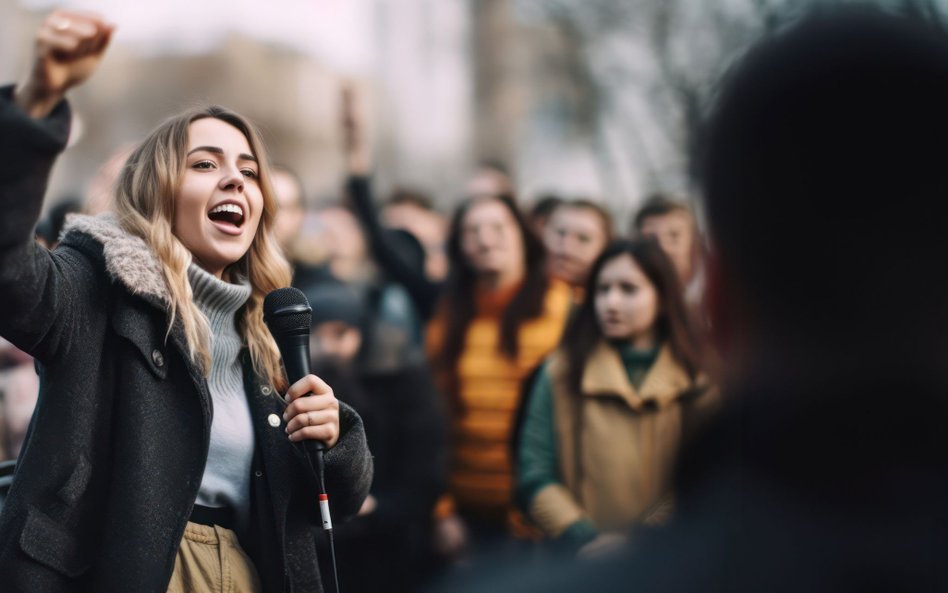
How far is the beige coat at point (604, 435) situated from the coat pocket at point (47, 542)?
258 cm

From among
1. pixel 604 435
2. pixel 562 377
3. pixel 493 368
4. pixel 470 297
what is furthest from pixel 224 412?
pixel 470 297

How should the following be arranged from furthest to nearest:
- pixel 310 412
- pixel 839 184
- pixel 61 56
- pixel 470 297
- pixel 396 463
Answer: pixel 470 297 → pixel 396 463 → pixel 310 412 → pixel 61 56 → pixel 839 184

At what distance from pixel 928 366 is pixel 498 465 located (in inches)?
179

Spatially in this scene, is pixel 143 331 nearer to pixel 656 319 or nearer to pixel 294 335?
pixel 294 335


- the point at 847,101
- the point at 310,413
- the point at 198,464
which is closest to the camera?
the point at 847,101

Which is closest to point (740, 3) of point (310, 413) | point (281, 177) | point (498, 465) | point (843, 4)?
point (310, 413)

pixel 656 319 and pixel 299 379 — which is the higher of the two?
pixel 299 379

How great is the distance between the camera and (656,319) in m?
4.64

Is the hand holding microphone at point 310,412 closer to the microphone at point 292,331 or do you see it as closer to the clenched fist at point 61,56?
the microphone at point 292,331

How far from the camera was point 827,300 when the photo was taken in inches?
29.7

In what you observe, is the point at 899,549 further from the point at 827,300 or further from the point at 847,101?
the point at 847,101

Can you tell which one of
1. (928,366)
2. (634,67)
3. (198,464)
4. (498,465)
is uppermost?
(634,67)

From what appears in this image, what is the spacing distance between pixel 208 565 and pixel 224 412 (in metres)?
0.25

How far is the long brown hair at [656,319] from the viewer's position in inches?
179
